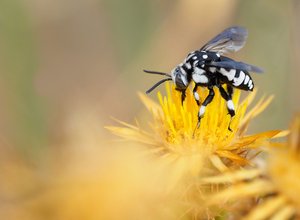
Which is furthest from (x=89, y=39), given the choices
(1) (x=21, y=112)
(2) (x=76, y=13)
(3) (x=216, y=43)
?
(3) (x=216, y=43)

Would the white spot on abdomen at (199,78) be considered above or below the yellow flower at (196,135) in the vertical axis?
above

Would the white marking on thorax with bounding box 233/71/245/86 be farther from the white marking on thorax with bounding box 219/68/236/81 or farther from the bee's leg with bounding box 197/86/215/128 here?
the bee's leg with bounding box 197/86/215/128

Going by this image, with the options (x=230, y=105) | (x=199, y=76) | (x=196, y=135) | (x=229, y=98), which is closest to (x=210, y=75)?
(x=199, y=76)

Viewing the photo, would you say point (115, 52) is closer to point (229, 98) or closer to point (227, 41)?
point (227, 41)

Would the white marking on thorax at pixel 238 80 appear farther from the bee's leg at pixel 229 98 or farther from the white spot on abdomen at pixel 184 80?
the white spot on abdomen at pixel 184 80

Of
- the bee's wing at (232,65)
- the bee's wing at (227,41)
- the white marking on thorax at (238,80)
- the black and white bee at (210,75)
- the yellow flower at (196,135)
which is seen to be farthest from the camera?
the bee's wing at (227,41)

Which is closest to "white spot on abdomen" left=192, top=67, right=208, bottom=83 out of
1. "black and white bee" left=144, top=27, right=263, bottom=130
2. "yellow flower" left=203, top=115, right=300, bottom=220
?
"black and white bee" left=144, top=27, right=263, bottom=130

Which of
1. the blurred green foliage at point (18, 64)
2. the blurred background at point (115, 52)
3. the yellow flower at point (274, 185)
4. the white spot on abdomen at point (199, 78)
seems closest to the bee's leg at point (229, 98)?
the white spot on abdomen at point (199, 78)

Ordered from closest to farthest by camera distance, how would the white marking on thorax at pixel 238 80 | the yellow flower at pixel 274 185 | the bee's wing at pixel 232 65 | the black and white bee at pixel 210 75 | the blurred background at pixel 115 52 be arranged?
the yellow flower at pixel 274 185 → the bee's wing at pixel 232 65 → the black and white bee at pixel 210 75 → the white marking on thorax at pixel 238 80 → the blurred background at pixel 115 52
